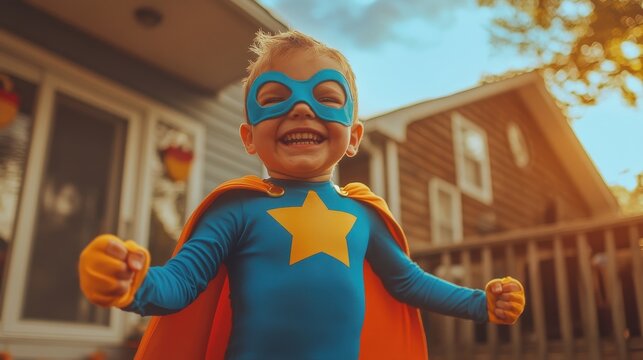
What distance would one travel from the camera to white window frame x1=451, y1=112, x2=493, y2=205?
11.1 metres

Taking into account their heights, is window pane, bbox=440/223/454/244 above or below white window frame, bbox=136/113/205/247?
above

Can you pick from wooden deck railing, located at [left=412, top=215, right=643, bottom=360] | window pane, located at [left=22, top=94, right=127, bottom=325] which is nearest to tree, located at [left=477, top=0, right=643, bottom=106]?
wooden deck railing, located at [left=412, top=215, right=643, bottom=360]

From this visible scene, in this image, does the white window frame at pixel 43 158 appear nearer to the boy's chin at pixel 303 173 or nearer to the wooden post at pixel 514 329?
the wooden post at pixel 514 329

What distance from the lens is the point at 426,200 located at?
9945 millimetres

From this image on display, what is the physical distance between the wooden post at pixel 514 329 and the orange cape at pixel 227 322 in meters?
3.77

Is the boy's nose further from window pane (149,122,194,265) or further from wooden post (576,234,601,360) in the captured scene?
wooden post (576,234,601,360)

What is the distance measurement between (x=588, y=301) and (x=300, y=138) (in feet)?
13.5

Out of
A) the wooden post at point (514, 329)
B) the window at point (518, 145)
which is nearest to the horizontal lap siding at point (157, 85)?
the wooden post at point (514, 329)

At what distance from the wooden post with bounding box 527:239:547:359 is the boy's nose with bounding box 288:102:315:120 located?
13.8ft

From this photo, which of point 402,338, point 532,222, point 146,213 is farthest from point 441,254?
point 532,222

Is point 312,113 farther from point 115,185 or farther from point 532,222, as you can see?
point 532,222

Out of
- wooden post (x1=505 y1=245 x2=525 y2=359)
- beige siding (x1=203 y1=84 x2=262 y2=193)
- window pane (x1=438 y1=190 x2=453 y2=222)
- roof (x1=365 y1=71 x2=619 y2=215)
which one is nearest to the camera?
wooden post (x1=505 y1=245 x2=525 y2=359)

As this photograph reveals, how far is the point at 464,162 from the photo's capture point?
38.1 ft

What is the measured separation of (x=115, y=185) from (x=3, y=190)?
0.79m
